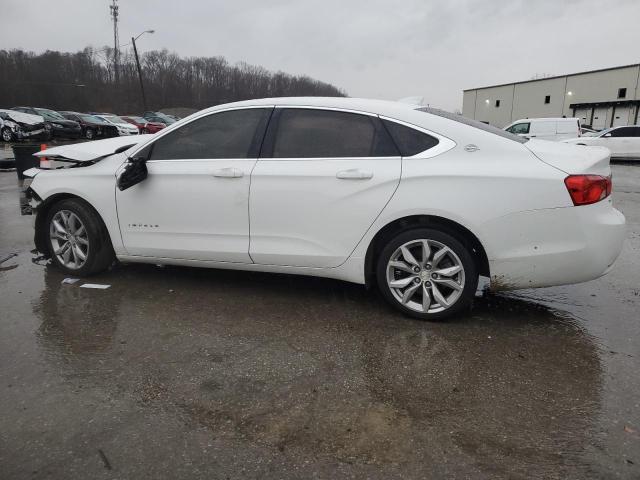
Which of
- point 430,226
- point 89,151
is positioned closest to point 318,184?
point 430,226

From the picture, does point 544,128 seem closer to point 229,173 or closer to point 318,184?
point 318,184

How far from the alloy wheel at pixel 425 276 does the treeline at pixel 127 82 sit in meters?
49.7

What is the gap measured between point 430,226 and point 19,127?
2285cm

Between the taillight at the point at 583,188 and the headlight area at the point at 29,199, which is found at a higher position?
the taillight at the point at 583,188

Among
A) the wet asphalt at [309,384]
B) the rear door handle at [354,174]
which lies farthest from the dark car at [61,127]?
the rear door handle at [354,174]

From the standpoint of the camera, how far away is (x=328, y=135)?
3.72 metres

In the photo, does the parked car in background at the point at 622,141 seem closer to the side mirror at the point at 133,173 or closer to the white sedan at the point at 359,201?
the white sedan at the point at 359,201

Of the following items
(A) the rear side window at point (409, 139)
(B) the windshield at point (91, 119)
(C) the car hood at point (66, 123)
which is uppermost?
(B) the windshield at point (91, 119)

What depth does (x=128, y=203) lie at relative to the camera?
418 centimetres

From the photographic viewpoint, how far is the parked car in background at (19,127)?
Answer: 20891mm

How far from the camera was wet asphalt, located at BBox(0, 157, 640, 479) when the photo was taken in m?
2.12

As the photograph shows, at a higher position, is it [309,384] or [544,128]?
[544,128]

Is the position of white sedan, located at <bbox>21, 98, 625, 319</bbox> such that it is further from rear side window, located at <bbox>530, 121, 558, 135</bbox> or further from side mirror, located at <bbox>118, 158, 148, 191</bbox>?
rear side window, located at <bbox>530, 121, 558, 135</bbox>

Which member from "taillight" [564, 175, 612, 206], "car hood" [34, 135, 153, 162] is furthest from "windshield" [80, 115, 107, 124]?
"taillight" [564, 175, 612, 206]
